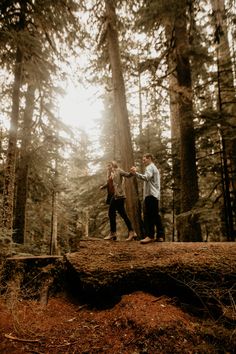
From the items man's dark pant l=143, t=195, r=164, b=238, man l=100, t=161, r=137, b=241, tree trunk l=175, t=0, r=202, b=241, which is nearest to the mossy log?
man's dark pant l=143, t=195, r=164, b=238

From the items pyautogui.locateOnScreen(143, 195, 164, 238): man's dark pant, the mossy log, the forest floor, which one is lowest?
the forest floor

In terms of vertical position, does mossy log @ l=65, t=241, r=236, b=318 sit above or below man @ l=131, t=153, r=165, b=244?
below

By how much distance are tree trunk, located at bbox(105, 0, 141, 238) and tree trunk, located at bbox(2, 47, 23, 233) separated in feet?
11.1

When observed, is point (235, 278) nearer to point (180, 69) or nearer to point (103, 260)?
point (103, 260)

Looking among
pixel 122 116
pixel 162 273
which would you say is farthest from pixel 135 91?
pixel 162 273

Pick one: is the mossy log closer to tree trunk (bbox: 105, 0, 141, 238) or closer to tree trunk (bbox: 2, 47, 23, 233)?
tree trunk (bbox: 105, 0, 141, 238)

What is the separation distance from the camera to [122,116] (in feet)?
30.3

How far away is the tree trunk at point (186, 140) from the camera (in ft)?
28.7

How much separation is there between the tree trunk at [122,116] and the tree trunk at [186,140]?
1.69m

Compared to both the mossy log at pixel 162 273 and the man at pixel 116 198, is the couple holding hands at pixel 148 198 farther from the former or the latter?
the mossy log at pixel 162 273

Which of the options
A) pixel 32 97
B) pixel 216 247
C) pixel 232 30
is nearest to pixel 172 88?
pixel 232 30

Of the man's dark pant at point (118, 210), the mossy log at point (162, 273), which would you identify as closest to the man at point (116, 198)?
the man's dark pant at point (118, 210)

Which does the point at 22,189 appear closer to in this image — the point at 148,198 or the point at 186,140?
the point at 186,140

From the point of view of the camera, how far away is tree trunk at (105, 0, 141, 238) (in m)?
8.43
